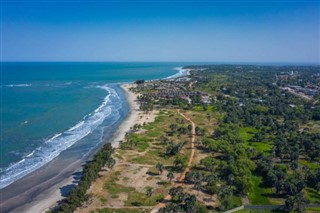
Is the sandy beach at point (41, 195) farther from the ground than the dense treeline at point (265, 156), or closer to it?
closer to it

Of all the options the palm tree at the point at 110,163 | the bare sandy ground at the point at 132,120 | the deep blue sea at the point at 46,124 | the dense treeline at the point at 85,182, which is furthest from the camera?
the bare sandy ground at the point at 132,120

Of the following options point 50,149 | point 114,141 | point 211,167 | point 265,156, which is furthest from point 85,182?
point 265,156

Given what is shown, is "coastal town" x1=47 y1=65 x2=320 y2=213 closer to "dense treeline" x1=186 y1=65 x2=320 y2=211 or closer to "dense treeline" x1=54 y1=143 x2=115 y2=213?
"dense treeline" x1=186 y1=65 x2=320 y2=211

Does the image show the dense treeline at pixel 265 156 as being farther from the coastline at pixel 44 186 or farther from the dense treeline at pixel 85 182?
the coastline at pixel 44 186

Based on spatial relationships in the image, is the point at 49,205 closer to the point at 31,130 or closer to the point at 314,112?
the point at 31,130

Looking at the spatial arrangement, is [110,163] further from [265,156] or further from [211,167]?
[265,156]

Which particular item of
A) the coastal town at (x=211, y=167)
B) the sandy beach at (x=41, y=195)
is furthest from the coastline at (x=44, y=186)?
the coastal town at (x=211, y=167)

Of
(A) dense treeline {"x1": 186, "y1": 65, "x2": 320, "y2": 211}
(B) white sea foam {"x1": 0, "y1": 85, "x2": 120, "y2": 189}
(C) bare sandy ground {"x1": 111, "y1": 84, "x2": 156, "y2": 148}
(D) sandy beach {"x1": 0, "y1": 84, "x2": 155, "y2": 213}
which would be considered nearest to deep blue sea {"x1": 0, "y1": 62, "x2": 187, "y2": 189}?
(B) white sea foam {"x1": 0, "y1": 85, "x2": 120, "y2": 189}
